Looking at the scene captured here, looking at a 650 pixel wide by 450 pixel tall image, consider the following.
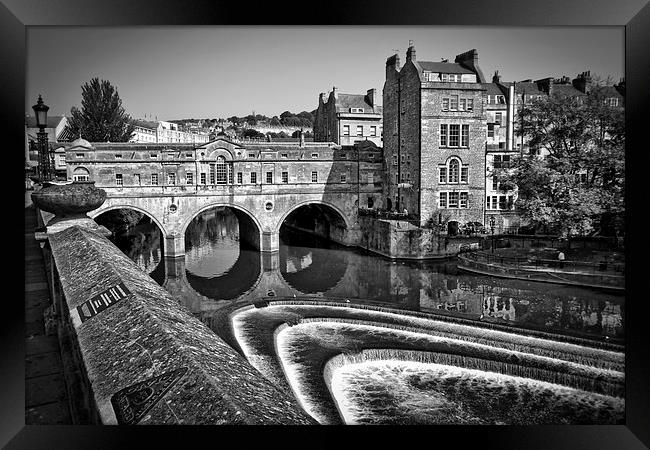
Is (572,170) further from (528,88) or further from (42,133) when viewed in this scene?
(42,133)

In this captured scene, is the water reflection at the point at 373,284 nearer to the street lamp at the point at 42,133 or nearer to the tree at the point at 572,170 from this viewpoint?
the tree at the point at 572,170

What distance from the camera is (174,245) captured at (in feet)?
86.0

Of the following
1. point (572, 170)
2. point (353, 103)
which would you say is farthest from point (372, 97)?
point (572, 170)

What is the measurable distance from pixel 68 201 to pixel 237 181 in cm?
2267

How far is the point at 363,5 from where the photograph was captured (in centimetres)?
407

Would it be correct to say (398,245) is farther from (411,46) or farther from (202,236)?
(202,236)

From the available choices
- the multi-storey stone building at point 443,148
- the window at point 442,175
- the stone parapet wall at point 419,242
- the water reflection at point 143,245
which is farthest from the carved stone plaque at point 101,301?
the window at point 442,175

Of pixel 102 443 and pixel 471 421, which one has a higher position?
pixel 102 443

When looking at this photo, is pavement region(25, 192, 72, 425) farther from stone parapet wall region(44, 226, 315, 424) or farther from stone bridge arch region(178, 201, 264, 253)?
stone bridge arch region(178, 201, 264, 253)

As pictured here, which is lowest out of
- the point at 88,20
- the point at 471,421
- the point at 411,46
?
the point at 471,421

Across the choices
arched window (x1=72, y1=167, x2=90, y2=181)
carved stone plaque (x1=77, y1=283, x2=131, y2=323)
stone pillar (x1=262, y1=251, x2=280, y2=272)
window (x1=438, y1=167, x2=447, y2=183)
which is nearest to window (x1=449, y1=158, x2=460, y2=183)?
window (x1=438, y1=167, x2=447, y2=183)
